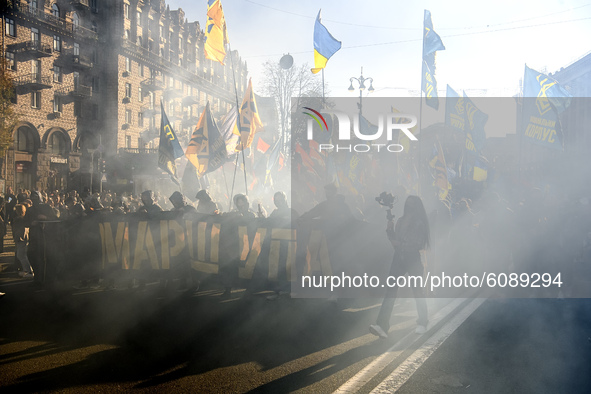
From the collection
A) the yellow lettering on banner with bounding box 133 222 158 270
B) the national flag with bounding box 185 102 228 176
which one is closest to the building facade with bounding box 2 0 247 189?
the national flag with bounding box 185 102 228 176

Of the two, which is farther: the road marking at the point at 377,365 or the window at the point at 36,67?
the window at the point at 36,67

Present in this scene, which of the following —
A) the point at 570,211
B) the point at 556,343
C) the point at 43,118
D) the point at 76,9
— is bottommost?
the point at 556,343

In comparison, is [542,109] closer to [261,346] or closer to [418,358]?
[418,358]

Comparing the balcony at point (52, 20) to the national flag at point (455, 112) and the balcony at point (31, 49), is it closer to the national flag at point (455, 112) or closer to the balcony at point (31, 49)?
the balcony at point (31, 49)

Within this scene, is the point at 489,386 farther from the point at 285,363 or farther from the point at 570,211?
the point at 570,211

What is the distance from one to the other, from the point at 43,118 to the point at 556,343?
124 feet

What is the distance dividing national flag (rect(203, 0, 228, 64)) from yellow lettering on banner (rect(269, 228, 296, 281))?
6306 millimetres

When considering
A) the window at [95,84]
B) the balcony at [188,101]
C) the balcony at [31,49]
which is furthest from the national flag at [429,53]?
the balcony at [188,101]

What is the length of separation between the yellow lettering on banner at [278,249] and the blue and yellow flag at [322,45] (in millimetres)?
6573

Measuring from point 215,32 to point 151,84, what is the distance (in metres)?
37.6

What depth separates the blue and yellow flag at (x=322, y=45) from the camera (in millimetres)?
12906

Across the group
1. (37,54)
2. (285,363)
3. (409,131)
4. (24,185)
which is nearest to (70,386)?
(285,363)

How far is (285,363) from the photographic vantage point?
4.73 metres

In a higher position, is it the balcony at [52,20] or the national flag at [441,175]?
the balcony at [52,20]
